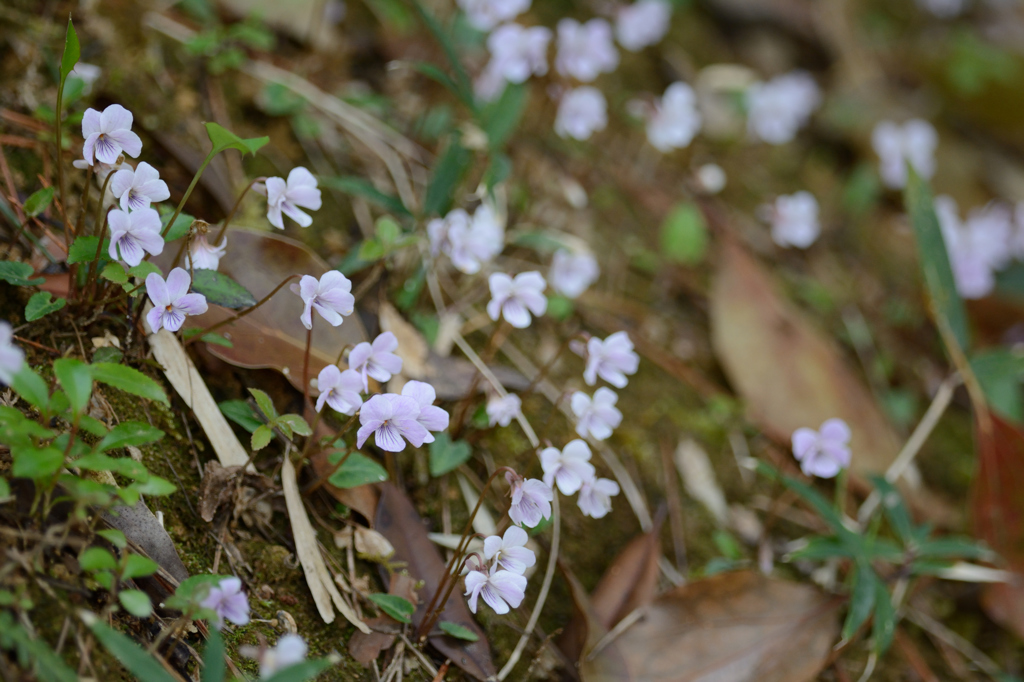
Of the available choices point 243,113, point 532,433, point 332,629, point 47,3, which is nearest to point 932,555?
point 532,433

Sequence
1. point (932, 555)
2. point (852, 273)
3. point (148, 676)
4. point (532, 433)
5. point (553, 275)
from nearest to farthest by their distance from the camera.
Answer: point (148, 676) → point (532, 433) → point (932, 555) → point (553, 275) → point (852, 273)

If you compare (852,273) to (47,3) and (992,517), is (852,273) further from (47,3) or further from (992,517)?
(47,3)

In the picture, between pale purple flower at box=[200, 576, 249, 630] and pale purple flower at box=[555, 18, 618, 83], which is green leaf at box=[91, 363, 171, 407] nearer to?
pale purple flower at box=[200, 576, 249, 630]

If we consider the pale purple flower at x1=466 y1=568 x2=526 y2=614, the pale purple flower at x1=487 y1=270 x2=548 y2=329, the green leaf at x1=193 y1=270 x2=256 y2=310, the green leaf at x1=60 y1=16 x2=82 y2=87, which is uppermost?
the green leaf at x1=60 y1=16 x2=82 y2=87

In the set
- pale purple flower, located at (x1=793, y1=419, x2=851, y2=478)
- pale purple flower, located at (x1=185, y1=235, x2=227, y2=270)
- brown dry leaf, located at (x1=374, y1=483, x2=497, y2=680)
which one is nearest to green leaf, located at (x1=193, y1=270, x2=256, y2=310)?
pale purple flower, located at (x1=185, y1=235, x2=227, y2=270)

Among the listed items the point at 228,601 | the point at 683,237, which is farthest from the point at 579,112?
the point at 228,601

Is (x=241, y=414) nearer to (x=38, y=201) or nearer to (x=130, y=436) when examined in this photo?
(x=130, y=436)

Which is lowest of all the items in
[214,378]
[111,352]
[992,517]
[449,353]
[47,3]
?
[992,517]
